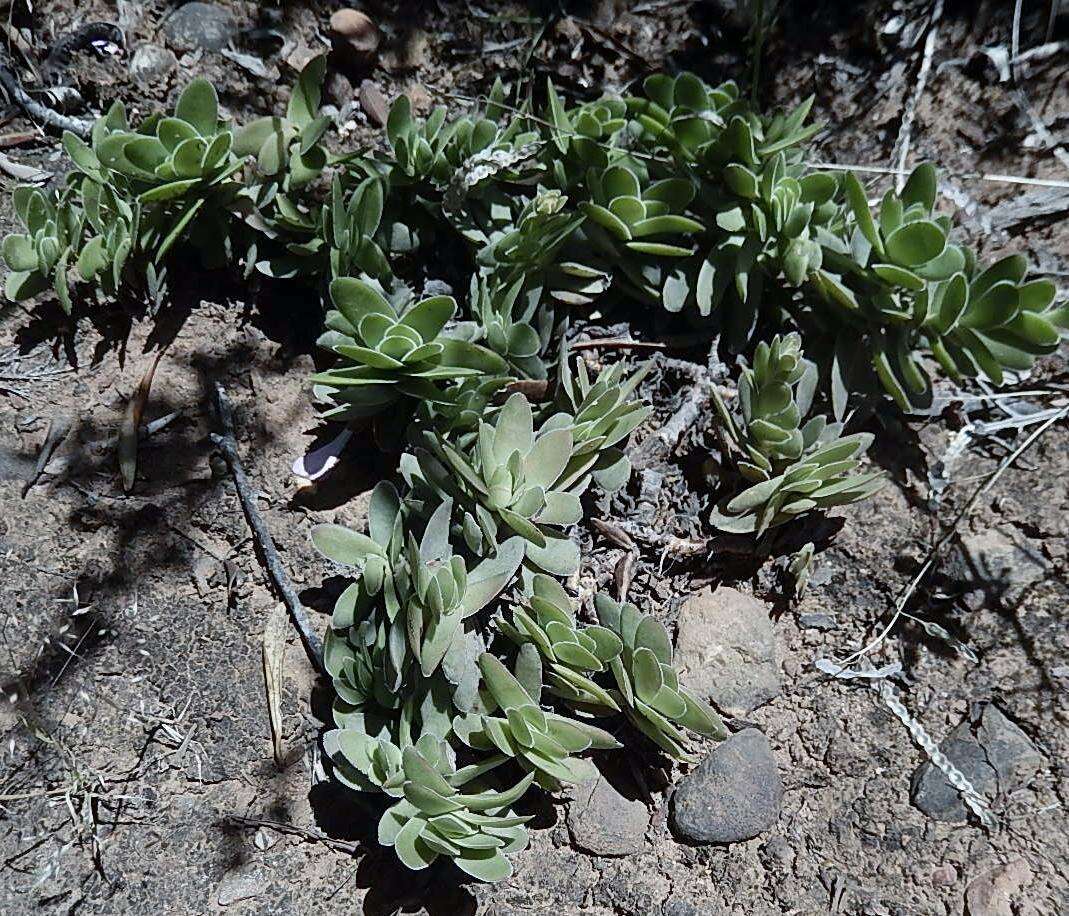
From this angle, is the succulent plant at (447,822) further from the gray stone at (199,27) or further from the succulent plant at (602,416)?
the gray stone at (199,27)

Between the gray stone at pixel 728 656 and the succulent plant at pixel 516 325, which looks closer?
the succulent plant at pixel 516 325

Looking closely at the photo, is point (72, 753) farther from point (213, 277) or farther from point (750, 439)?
point (750, 439)

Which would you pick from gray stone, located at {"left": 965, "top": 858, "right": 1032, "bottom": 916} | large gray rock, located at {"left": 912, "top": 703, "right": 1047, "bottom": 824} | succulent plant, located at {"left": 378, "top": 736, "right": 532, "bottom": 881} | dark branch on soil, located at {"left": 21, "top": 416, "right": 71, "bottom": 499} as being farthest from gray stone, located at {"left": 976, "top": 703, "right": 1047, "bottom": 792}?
dark branch on soil, located at {"left": 21, "top": 416, "right": 71, "bottom": 499}

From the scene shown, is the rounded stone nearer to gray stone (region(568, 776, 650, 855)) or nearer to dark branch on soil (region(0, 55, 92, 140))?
dark branch on soil (region(0, 55, 92, 140))

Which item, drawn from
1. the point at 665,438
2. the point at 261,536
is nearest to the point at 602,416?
the point at 665,438

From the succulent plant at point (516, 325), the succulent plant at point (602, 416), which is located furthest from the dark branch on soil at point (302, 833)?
the succulent plant at point (602, 416)

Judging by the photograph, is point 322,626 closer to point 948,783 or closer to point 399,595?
point 399,595
